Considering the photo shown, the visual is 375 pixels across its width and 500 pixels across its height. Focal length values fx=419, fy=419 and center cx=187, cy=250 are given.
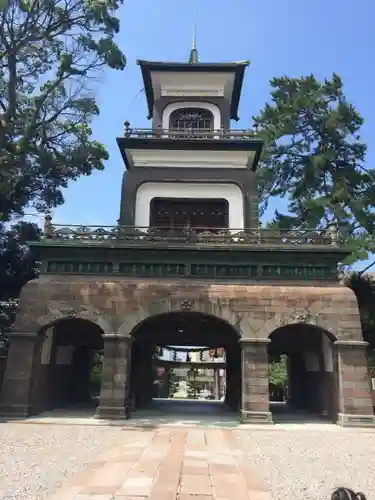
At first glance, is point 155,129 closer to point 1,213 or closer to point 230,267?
point 230,267

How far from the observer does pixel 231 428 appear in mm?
12195

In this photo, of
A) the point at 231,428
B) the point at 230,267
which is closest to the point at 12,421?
the point at 231,428

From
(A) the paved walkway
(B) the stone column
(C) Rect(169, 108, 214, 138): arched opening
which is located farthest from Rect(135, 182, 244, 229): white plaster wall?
(A) the paved walkway

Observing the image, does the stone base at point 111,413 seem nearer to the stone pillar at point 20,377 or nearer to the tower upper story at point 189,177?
the stone pillar at point 20,377

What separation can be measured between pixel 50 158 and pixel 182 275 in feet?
31.5

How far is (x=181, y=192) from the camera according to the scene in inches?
691

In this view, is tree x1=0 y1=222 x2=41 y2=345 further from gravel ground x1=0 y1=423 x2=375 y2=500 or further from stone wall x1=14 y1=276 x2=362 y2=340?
gravel ground x1=0 y1=423 x2=375 y2=500

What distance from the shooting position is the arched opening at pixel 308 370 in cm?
1449

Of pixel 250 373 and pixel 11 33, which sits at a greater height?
pixel 11 33

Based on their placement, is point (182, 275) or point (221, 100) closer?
point (182, 275)

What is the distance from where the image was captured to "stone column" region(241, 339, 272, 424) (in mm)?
13000

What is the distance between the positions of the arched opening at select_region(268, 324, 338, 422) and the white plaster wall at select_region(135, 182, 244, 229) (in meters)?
5.67

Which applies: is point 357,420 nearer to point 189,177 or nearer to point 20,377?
point 20,377

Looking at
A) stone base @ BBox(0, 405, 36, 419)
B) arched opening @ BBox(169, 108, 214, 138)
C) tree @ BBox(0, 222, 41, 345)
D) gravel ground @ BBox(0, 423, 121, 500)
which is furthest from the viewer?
tree @ BBox(0, 222, 41, 345)
